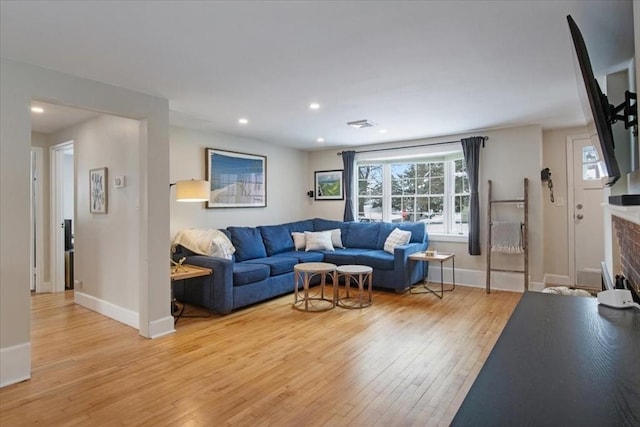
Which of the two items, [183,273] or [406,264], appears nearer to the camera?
[183,273]

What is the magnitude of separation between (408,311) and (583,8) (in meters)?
3.15

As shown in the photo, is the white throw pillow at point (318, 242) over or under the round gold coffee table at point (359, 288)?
over

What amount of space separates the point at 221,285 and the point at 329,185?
10.9 ft

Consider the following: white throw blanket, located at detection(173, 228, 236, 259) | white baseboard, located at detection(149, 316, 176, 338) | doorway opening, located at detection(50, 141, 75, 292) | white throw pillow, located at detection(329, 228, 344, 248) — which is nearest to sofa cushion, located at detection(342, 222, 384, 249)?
white throw pillow, located at detection(329, 228, 344, 248)

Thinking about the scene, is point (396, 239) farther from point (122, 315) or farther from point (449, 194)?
point (122, 315)

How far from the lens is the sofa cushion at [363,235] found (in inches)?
227

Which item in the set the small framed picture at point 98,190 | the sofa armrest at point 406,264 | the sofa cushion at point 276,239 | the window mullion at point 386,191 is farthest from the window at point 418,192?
the small framed picture at point 98,190

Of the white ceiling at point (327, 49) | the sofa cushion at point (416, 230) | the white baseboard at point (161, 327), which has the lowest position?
the white baseboard at point (161, 327)

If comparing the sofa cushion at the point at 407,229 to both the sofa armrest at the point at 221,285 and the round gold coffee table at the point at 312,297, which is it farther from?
the sofa armrest at the point at 221,285

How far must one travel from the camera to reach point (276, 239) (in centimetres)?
551

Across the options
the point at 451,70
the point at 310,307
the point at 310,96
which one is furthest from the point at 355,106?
the point at 310,307

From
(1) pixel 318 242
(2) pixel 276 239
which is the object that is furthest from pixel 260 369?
(1) pixel 318 242

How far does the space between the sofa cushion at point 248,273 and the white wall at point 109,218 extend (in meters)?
1.04

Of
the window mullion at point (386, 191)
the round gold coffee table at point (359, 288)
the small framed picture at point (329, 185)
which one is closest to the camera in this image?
the round gold coffee table at point (359, 288)
